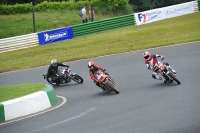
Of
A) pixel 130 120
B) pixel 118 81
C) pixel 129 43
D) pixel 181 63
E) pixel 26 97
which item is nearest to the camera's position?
pixel 130 120

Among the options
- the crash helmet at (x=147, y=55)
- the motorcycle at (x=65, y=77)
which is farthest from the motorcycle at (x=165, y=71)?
the motorcycle at (x=65, y=77)

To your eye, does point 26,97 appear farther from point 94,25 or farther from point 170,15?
point 170,15

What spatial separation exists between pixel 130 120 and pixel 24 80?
1212cm

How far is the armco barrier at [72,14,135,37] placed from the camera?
36159 mm

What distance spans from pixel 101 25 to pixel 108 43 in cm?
571

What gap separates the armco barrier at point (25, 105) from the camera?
498 inches

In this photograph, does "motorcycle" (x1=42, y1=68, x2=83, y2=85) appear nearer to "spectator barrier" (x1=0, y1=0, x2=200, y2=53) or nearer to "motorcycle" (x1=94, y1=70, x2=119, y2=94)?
"motorcycle" (x1=94, y1=70, x2=119, y2=94)

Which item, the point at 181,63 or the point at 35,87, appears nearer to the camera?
the point at 35,87

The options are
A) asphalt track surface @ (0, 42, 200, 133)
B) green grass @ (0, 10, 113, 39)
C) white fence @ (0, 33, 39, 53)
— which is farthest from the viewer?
green grass @ (0, 10, 113, 39)

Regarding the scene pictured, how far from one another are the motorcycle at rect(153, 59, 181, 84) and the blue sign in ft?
61.9

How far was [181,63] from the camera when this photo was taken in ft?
67.2

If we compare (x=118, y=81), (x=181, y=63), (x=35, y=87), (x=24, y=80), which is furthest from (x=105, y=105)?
(x=24, y=80)

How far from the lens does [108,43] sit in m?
31.9

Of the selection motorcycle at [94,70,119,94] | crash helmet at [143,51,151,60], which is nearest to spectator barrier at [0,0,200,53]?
motorcycle at [94,70,119,94]
